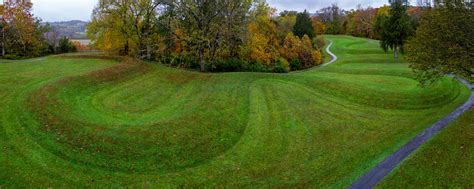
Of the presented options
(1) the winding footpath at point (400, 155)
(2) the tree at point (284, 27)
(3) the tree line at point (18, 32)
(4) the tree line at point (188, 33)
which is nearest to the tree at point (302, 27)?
(2) the tree at point (284, 27)

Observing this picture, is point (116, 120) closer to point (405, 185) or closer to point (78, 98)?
point (78, 98)

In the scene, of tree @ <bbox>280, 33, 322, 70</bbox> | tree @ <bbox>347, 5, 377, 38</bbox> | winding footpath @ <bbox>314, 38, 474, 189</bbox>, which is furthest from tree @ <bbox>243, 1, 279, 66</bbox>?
tree @ <bbox>347, 5, 377, 38</bbox>

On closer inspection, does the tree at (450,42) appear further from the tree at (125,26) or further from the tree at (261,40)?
the tree at (125,26)

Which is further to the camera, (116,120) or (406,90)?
(406,90)

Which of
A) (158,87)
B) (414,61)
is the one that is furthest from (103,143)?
(414,61)

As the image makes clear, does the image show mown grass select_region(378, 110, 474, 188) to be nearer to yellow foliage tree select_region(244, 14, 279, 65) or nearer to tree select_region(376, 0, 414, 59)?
yellow foliage tree select_region(244, 14, 279, 65)

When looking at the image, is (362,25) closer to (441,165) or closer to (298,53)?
(298,53)
